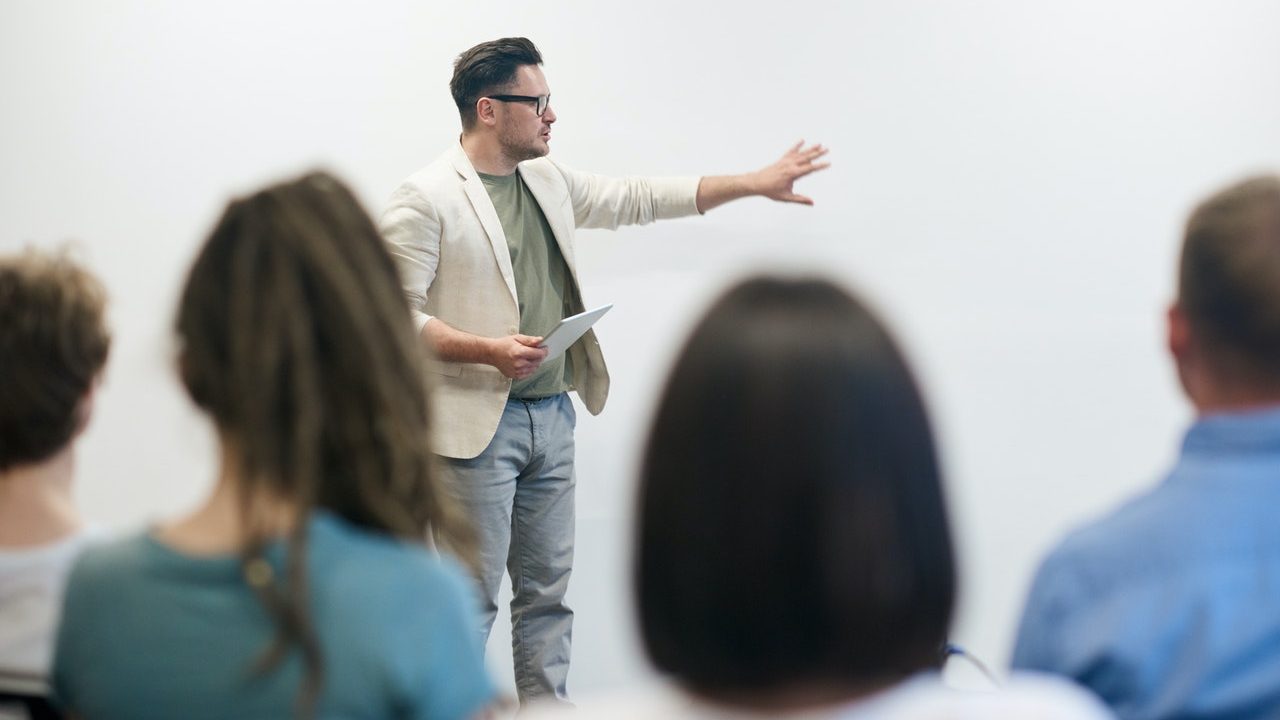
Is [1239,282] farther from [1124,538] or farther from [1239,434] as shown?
[1124,538]

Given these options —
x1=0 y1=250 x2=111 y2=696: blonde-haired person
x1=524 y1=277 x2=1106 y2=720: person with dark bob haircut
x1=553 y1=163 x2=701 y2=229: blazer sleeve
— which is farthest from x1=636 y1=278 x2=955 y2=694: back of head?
x1=553 y1=163 x2=701 y2=229: blazer sleeve

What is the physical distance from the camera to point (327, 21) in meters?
3.26

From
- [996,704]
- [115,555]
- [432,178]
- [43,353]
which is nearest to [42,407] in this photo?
[43,353]

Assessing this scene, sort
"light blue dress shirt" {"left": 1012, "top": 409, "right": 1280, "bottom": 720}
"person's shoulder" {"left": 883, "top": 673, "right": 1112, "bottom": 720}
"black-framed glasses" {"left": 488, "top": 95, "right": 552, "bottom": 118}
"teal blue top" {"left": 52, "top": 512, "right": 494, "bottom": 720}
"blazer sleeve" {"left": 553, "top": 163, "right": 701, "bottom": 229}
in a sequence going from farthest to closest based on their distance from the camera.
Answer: "blazer sleeve" {"left": 553, "top": 163, "right": 701, "bottom": 229} < "black-framed glasses" {"left": 488, "top": 95, "right": 552, "bottom": 118} < "light blue dress shirt" {"left": 1012, "top": 409, "right": 1280, "bottom": 720} < "teal blue top" {"left": 52, "top": 512, "right": 494, "bottom": 720} < "person's shoulder" {"left": 883, "top": 673, "right": 1112, "bottom": 720}

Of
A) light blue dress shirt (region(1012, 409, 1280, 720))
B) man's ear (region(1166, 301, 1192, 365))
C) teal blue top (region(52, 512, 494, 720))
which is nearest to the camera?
teal blue top (region(52, 512, 494, 720))

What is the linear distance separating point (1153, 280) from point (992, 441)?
566 millimetres

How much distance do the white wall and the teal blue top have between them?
221 cm

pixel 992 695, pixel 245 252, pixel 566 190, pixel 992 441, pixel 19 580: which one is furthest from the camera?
pixel 992 441

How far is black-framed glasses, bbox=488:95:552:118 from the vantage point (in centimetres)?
284

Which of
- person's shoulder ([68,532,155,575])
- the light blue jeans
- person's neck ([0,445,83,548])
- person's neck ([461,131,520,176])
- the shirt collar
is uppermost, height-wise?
person's neck ([461,131,520,176])

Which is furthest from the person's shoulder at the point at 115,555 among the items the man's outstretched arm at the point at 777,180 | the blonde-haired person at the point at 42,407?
the man's outstretched arm at the point at 777,180

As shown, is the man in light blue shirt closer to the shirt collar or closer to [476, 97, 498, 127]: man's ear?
the shirt collar

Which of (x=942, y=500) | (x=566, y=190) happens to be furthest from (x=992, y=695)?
(x=566, y=190)

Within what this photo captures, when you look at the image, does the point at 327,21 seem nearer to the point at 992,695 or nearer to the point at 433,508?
the point at 433,508
